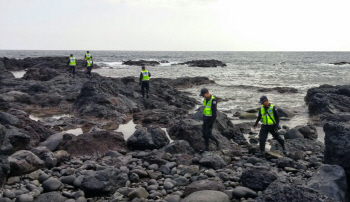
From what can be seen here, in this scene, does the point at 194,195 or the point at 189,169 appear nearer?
the point at 194,195

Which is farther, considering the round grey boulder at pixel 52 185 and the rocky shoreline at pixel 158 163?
the round grey boulder at pixel 52 185

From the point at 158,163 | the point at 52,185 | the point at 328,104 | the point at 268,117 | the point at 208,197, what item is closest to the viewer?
the point at 208,197

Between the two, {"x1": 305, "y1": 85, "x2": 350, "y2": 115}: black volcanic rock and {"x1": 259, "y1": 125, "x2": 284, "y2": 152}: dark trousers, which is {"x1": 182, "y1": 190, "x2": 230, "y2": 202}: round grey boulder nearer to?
{"x1": 259, "y1": 125, "x2": 284, "y2": 152}: dark trousers

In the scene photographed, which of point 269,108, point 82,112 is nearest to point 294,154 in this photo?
point 269,108

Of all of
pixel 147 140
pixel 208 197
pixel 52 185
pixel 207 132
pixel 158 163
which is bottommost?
pixel 158 163

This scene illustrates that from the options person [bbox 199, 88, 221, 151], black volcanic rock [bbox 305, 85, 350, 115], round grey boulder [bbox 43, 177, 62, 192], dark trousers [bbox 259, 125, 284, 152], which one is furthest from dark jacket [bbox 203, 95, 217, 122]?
black volcanic rock [bbox 305, 85, 350, 115]

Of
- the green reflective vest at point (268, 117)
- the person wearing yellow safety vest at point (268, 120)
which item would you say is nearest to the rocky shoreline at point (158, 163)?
the person wearing yellow safety vest at point (268, 120)

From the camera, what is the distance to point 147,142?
33.6ft

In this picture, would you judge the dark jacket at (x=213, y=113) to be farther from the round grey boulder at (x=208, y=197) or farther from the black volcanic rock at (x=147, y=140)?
the round grey boulder at (x=208, y=197)

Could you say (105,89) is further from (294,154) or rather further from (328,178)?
(328,178)

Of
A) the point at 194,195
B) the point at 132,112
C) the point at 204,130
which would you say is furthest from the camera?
the point at 132,112

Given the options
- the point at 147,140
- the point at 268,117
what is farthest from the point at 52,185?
the point at 268,117

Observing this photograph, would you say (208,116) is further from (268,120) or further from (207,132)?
(268,120)

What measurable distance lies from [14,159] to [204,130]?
5.82 metres
